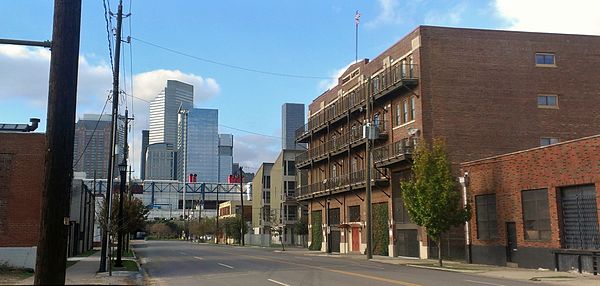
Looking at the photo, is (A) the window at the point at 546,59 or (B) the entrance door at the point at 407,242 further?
(A) the window at the point at 546,59

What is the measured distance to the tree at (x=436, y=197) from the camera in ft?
104

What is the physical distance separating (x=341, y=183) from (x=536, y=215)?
89.2 feet

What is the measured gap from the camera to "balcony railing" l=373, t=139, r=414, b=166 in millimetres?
40344

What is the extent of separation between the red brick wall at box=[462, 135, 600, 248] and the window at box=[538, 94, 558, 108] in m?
10.1

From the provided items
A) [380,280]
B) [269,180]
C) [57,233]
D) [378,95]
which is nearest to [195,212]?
[269,180]

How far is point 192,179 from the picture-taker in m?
117

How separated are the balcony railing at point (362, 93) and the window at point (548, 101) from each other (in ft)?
29.6

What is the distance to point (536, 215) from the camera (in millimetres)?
29344

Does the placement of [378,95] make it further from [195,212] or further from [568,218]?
[195,212]

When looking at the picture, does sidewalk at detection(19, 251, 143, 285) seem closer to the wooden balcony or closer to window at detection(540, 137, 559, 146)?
the wooden balcony

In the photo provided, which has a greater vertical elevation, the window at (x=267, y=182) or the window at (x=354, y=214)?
the window at (x=267, y=182)

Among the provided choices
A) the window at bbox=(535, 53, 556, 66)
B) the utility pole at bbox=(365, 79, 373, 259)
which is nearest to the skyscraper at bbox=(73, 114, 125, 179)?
the utility pole at bbox=(365, 79, 373, 259)

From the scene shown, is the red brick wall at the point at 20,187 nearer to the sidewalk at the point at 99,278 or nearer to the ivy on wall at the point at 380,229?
the sidewalk at the point at 99,278

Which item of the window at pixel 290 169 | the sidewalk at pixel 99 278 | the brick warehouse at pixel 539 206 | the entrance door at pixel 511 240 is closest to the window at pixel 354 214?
the brick warehouse at pixel 539 206
